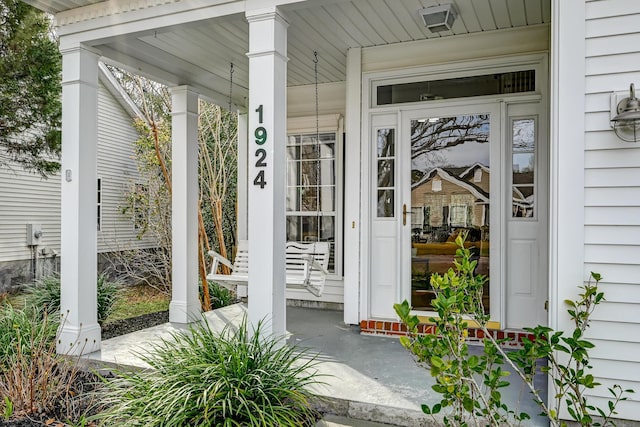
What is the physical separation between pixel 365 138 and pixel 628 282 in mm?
2681

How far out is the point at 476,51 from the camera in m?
4.17

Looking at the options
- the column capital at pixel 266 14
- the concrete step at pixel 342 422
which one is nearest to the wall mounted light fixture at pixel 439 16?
the column capital at pixel 266 14

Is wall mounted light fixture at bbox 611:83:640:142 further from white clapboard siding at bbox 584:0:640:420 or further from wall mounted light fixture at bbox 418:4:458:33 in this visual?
wall mounted light fixture at bbox 418:4:458:33

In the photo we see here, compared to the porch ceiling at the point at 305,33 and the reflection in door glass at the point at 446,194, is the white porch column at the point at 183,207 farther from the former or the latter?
the reflection in door glass at the point at 446,194

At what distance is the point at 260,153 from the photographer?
10.2 ft

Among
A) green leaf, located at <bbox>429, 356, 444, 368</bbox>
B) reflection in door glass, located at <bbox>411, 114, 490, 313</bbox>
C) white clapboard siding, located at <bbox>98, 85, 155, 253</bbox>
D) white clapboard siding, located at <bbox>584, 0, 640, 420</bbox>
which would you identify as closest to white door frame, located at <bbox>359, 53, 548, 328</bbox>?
reflection in door glass, located at <bbox>411, 114, 490, 313</bbox>

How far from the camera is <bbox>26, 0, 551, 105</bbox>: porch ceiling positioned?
358 cm

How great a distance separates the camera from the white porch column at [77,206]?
381 cm

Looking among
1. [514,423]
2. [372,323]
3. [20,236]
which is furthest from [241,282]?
[20,236]

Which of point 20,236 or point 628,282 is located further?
point 20,236

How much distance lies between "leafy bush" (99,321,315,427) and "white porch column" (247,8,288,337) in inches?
14.1

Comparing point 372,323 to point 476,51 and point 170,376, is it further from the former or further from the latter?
point 476,51

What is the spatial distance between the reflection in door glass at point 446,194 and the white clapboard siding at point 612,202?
5.33ft

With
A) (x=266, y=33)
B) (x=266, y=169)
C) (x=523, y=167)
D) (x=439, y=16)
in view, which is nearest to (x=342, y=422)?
(x=266, y=169)
